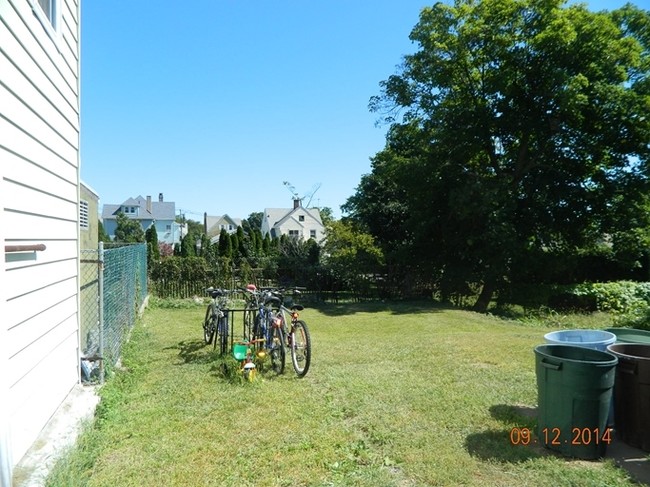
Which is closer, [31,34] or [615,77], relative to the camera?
[31,34]

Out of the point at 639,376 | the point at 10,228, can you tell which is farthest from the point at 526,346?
the point at 10,228

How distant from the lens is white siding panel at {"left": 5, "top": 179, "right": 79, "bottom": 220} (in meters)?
3.03

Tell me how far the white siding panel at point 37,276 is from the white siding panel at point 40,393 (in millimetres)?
607

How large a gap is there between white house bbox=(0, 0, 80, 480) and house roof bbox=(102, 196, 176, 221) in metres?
56.8

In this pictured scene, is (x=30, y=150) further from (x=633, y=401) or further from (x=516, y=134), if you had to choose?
(x=516, y=134)

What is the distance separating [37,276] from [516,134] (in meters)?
16.3

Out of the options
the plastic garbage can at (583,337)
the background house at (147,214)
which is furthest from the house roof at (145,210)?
the plastic garbage can at (583,337)

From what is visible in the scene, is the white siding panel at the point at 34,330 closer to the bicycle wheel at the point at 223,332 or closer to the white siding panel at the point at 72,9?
the bicycle wheel at the point at 223,332

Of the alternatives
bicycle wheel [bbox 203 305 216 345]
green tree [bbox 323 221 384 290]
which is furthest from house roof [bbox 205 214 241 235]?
bicycle wheel [bbox 203 305 216 345]

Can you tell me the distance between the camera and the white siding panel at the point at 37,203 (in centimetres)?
303

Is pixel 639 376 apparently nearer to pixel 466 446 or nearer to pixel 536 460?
pixel 536 460

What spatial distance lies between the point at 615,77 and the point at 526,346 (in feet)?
38.0

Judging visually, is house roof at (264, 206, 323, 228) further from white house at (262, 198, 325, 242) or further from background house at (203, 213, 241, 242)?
background house at (203, 213, 241, 242)

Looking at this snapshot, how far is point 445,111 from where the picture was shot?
16.3 meters
